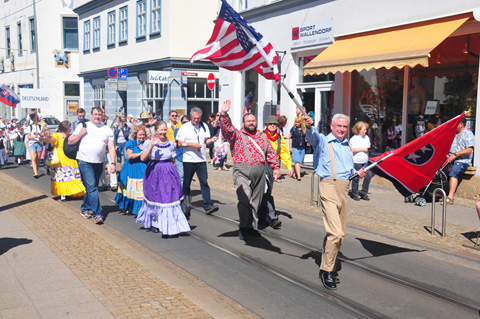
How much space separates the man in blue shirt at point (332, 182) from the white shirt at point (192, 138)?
3.66 metres

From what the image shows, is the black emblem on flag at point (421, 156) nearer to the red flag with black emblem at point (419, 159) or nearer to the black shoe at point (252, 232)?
the red flag with black emblem at point (419, 159)

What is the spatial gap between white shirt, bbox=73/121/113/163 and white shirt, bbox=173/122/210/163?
4.31ft

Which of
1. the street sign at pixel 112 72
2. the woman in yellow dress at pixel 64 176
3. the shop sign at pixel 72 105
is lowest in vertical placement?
the woman in yellow dress at pixel 64 176

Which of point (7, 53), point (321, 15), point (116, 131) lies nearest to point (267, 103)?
point (321, 15)

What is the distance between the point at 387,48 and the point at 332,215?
8.25m

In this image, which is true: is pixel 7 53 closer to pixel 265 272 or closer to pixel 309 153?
pixel 309 153

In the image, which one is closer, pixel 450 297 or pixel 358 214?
pixel 450 297

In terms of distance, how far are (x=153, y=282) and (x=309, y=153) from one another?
1232cm

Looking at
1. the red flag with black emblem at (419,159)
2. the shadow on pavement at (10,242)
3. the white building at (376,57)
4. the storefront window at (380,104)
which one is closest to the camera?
the red flag with black emblem at (419,159)

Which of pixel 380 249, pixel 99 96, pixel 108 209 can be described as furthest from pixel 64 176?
pixel 99 96

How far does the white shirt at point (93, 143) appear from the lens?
8.98 metres

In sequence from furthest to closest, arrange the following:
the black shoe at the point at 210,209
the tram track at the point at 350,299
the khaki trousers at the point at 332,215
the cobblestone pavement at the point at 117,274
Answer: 1. the black shoe at the point at 210,209
2. the khaki trousers at the point at 332,215
3. the tram track at the point at 350,299
4. the cobblestone pavement at the point at 117,274

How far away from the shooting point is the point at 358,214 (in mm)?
10062

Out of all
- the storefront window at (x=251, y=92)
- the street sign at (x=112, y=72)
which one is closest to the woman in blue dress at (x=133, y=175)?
the storefront window at (x=251, y=92)
